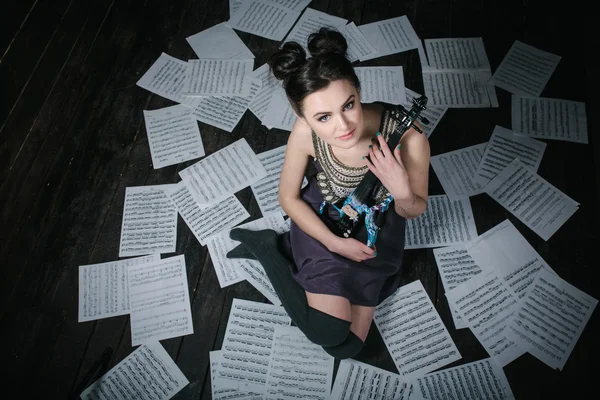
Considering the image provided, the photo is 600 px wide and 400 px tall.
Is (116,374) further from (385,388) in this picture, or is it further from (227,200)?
(385,388)

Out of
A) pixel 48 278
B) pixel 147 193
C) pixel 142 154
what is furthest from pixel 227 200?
pixel 48 278

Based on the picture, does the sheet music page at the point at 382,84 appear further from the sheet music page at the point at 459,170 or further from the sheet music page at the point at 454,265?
the sheet music page at the point at 454,265

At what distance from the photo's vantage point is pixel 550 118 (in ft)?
7.45

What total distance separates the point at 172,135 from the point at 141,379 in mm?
1293

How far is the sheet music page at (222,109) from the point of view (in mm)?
2402

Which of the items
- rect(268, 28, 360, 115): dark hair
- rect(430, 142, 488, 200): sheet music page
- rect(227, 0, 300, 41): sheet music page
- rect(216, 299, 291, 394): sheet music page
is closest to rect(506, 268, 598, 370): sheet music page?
rect(430, 142, 488, 200): sheet music page

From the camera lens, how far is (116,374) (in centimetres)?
190

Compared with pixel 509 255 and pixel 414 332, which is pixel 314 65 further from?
pixel 509 255

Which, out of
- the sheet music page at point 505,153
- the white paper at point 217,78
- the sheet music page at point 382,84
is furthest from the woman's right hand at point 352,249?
the white paper at point 217,78

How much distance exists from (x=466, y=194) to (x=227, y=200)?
1.24 m

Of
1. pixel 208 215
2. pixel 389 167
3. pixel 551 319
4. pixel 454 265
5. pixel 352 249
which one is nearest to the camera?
pixel 389 167

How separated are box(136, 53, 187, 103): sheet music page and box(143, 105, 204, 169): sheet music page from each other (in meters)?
0.11

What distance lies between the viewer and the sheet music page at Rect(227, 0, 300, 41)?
264 cm

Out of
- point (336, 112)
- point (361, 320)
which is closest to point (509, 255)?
point (361, 320)
